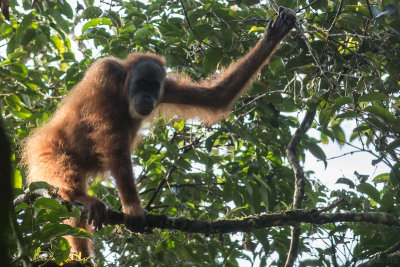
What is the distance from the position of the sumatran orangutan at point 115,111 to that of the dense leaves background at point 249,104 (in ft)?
0.57

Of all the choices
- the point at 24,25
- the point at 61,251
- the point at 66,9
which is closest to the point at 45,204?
the point at 61,251

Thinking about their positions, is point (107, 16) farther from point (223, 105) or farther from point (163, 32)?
point (223, 105)

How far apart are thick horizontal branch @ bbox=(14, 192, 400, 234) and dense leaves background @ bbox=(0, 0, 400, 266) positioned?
22 centimetres

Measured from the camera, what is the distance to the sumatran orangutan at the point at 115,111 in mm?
4113

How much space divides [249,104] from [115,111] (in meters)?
1.48

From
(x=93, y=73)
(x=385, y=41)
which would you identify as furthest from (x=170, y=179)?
(x=385, y=41)

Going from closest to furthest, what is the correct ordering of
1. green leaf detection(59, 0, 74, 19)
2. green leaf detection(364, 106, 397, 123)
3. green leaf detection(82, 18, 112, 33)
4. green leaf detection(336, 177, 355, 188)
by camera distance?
green leaf detection(364, 106, 397, 123) → green leaf detection(336, 177, 355, 188) → green leaf detection(59, 0, 74, 19) → green leaf detection(82, 18, 112, 33)

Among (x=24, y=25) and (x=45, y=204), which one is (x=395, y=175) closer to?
(x=45, y=204)

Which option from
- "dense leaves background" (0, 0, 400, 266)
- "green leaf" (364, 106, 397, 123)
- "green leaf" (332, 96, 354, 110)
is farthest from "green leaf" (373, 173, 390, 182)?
"green leaf" (332, 96, 354, 110)

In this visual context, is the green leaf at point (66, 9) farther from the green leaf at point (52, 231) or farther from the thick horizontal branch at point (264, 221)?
the green leaf at point (52, 231)

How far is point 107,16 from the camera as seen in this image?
16.1 ft

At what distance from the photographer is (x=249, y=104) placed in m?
4.90

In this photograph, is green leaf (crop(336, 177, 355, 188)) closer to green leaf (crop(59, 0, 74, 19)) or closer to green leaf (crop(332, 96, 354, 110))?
green leaf (crop(332, 96, 354, 110))

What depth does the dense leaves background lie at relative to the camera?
373cm
